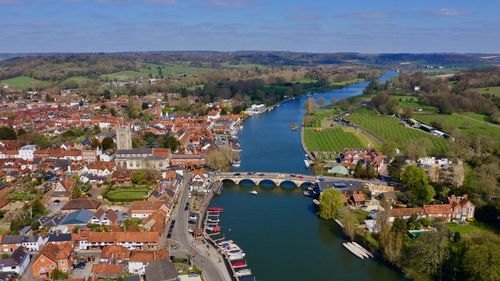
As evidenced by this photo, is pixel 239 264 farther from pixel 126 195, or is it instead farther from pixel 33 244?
pixel 126 195

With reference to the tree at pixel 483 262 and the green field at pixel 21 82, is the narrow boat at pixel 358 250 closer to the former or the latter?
the tree at pixel 483 262

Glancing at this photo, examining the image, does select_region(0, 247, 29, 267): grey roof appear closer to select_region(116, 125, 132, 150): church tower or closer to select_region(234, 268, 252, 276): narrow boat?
select_region(234, 268, 252, 276): narrow boat

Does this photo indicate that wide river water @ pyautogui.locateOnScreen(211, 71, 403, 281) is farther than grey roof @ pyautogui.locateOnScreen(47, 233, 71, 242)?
No

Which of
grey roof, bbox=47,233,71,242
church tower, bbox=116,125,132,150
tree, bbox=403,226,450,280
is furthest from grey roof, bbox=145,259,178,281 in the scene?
church tower, bbox=116,125,132,150

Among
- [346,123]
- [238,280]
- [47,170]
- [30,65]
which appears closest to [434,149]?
[346,123]

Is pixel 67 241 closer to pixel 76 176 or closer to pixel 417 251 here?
pixel 76 176

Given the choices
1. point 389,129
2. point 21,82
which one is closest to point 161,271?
point 389,129

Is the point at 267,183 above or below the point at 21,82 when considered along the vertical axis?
below
